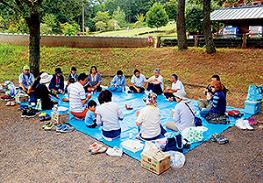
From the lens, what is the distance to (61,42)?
67.9 ft

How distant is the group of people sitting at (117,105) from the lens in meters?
5.78

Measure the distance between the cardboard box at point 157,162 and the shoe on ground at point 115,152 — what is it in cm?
65

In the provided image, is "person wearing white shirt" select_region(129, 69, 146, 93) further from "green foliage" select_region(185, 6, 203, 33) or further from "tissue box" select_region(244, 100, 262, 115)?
"green foliage" select_region(185, 6, 203, 33)

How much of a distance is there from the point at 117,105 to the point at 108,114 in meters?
0.33

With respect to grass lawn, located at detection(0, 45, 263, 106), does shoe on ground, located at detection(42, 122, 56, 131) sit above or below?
below

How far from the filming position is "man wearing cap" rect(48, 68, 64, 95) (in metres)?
9.88

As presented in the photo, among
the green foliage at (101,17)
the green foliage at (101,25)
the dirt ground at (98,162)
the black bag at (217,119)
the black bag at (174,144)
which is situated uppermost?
the green foliage at (101,17)

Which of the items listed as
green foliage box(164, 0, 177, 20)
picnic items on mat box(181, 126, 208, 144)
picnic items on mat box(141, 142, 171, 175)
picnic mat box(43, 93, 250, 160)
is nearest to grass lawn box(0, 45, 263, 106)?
picnic mat box(43, 93, 250, 160)

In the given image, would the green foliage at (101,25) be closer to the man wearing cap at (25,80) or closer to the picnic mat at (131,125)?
the man wearing cap at (25,80)

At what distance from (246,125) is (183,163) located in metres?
2.70

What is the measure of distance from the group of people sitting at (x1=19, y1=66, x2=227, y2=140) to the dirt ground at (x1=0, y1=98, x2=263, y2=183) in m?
0.66

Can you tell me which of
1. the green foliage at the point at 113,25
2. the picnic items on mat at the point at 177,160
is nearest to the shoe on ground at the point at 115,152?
the picnic items on mat at the point at 177,160

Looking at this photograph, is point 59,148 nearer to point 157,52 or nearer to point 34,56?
point 34,56

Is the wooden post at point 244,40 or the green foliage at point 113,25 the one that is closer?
the wooden post at point 244,40
